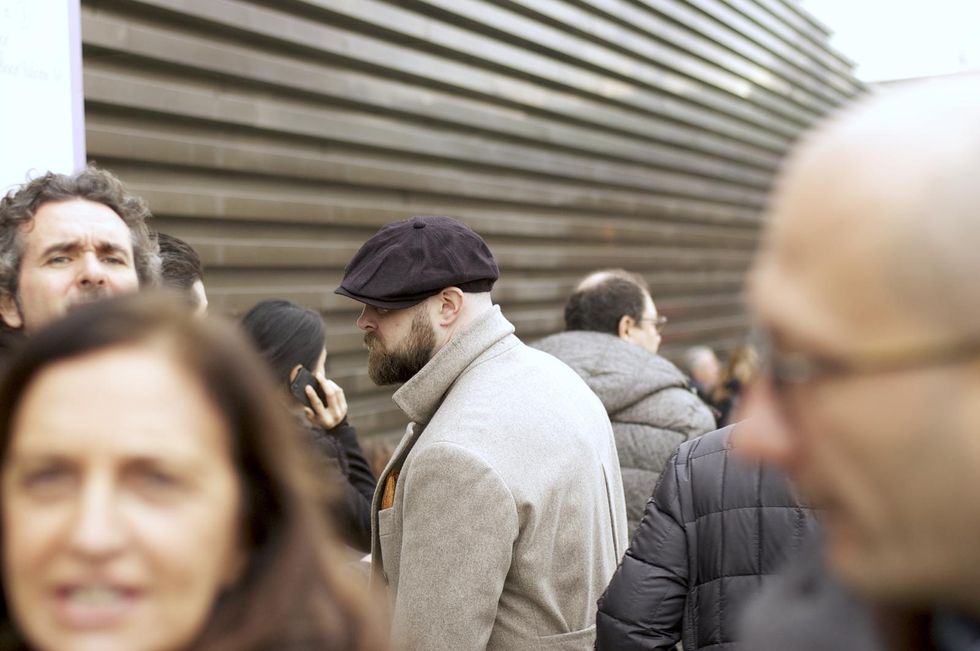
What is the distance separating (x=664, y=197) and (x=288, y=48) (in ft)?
18.7

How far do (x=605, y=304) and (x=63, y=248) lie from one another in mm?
2418

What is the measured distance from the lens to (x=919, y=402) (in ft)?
2.61

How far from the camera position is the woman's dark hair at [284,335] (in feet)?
12.0

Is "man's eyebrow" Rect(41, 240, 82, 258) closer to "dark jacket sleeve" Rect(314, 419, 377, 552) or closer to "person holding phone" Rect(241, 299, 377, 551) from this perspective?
"person holding phone" Rect(241, 299, 377, 551)

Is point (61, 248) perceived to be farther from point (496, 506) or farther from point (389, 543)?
point (496, 506)

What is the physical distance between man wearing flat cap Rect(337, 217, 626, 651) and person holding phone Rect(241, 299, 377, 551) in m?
0.51

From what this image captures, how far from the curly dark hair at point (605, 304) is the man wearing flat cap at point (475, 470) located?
144 centimetres

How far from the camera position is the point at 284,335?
12.0ft

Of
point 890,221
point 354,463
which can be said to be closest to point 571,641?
point 354,463

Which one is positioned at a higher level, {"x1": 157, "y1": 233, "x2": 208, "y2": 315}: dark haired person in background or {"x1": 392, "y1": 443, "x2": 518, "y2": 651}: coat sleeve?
{"x1": 157, "y1": 233, "x2": 208, "y2": 315}: dark haired person in background

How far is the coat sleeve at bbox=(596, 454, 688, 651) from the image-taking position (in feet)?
8.23

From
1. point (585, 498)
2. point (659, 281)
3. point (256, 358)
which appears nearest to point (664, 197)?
point (659, 281)

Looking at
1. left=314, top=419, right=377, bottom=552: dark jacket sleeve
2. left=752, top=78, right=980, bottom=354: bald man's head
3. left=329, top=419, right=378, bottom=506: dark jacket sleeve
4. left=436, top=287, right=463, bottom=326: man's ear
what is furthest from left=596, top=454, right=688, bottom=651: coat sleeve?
left=752, top=78, right=980, bottom=354: bald man's head

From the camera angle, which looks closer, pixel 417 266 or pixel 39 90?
pixel 39 90
